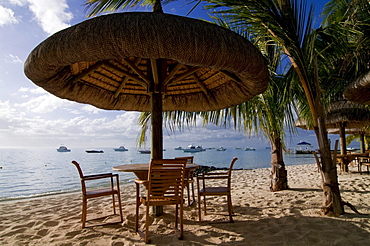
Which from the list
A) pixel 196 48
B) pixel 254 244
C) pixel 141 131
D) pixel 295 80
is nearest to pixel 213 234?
pixel 254 244

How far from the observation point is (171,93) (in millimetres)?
4434

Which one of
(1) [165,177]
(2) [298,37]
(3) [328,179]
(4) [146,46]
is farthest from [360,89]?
(4) [146,46]

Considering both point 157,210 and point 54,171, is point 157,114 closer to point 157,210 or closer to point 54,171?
point 157,210

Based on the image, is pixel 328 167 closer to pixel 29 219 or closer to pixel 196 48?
pixel 196 48

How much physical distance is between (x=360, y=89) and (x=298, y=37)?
1.54 m

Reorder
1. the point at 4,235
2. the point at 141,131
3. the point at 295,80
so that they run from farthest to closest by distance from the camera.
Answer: the point at 141,131 < the point at 295,80 < the point at 4,235

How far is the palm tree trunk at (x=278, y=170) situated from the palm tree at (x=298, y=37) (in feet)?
6.45

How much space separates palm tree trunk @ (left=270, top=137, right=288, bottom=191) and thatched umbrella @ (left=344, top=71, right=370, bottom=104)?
1.59 meters

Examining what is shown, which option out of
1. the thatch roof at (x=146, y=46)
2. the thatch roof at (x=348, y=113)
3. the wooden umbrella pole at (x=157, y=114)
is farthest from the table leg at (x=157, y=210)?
the thatch roof at (x=348, y=113)

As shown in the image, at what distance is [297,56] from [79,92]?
315cm

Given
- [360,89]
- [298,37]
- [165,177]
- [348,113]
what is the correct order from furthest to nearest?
1. [348,113]
2. [360,89]
3. [298,37]
4. [165,177]

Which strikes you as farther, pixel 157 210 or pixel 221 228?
pixel 157 210

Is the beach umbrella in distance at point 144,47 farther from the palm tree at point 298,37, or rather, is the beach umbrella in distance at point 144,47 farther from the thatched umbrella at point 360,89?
the thatched umbrella at point 360,89

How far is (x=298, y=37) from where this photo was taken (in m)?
3.19
